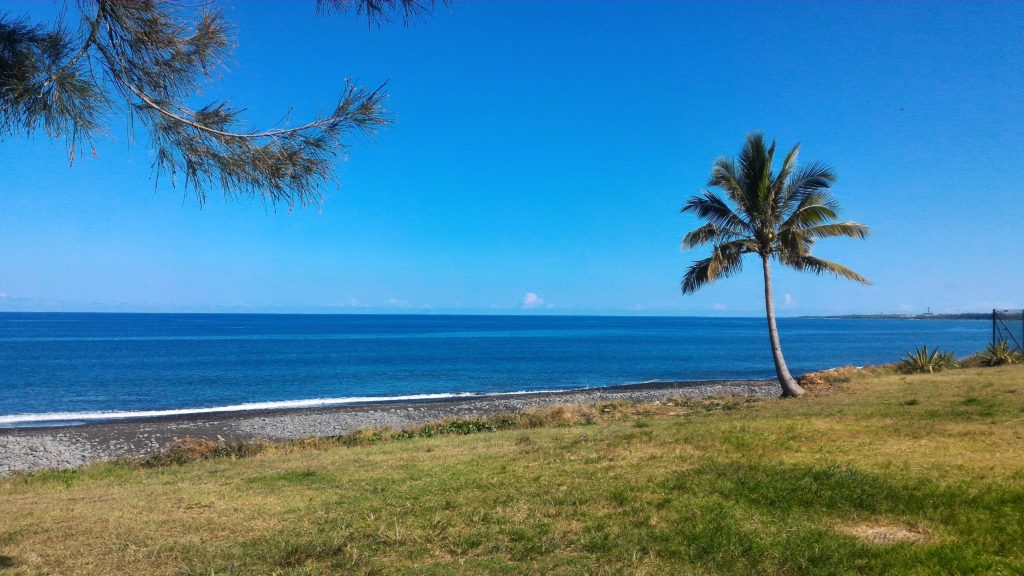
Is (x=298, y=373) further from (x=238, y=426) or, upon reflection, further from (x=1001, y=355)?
(x=1001, y=355)

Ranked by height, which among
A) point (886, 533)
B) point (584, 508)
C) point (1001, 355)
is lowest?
point (584, 508)

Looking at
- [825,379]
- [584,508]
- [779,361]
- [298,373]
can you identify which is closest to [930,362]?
[825,379]

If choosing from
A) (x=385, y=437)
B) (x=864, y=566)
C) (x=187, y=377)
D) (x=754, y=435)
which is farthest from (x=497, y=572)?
(x=187, y=377)

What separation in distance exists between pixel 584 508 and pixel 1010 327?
24320 millimetres

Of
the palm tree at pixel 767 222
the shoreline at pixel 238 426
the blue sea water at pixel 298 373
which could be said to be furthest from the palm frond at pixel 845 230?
the blue sea water at pixel 298 373

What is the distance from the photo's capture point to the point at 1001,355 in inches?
904

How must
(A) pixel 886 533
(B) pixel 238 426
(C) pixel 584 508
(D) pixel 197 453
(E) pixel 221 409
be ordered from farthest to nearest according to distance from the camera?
(E) pixel 221 409 < (B) pixel 238 426 < (D) pixel 197 453 < (C) pixel 584 508 < (A) pixel 886 533

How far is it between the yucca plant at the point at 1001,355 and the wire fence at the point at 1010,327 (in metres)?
0.24

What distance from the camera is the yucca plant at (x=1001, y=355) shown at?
22.8 m

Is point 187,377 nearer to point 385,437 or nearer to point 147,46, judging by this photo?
point 385,437

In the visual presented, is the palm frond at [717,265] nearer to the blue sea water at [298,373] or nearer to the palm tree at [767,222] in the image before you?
the palm tree at [767,222]

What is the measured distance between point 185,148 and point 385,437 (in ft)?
40.3

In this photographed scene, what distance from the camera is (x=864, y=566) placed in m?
5.06

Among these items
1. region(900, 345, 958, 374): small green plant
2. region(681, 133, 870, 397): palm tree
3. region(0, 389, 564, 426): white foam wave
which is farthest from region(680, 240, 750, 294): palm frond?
region(0, 389, 564, 426): white foam wave
